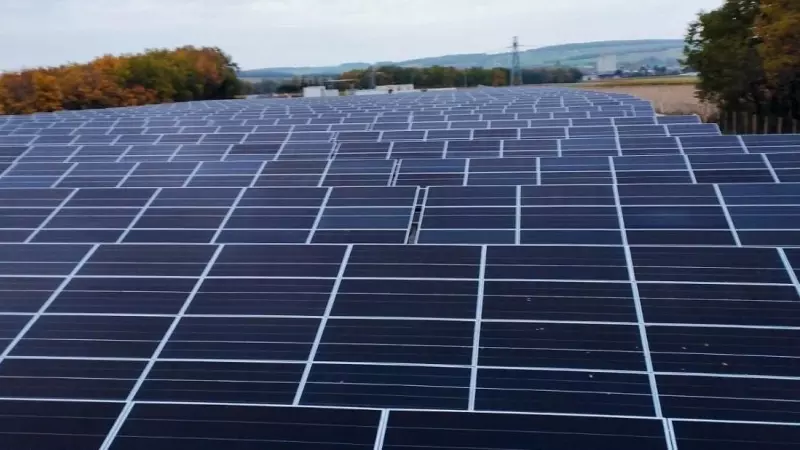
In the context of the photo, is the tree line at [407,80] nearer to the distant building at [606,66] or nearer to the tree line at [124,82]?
the tree line at [124,82]

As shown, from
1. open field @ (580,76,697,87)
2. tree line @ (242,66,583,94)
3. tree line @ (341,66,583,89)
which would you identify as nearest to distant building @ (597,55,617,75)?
tree line @ (341,66,583,89)

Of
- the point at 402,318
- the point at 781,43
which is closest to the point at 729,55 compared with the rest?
the point at 781,43

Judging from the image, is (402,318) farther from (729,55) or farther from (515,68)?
(515,68)

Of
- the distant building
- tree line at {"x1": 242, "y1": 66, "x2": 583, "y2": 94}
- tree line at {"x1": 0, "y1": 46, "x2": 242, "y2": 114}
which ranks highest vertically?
tree line at {"x1": 0, "y1": 46, "x2": 242, "y2": 114}

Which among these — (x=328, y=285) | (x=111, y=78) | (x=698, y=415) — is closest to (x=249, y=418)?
(x=328, y=285)

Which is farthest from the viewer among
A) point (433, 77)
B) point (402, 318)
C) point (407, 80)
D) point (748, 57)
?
point (407, 80)

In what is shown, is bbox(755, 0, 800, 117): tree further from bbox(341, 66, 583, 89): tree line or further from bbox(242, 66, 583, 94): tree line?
bbox(242, 66, 583, 94): tree line

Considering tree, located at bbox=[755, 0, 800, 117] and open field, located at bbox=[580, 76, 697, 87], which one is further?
open field, located at bbox=[580, 76, 697, 87]

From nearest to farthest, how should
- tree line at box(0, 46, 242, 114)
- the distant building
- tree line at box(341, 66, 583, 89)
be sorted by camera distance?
tree line at box(0, 46, 242, 114)
tree line at box(341, 66, 583, 89)
the distant building
